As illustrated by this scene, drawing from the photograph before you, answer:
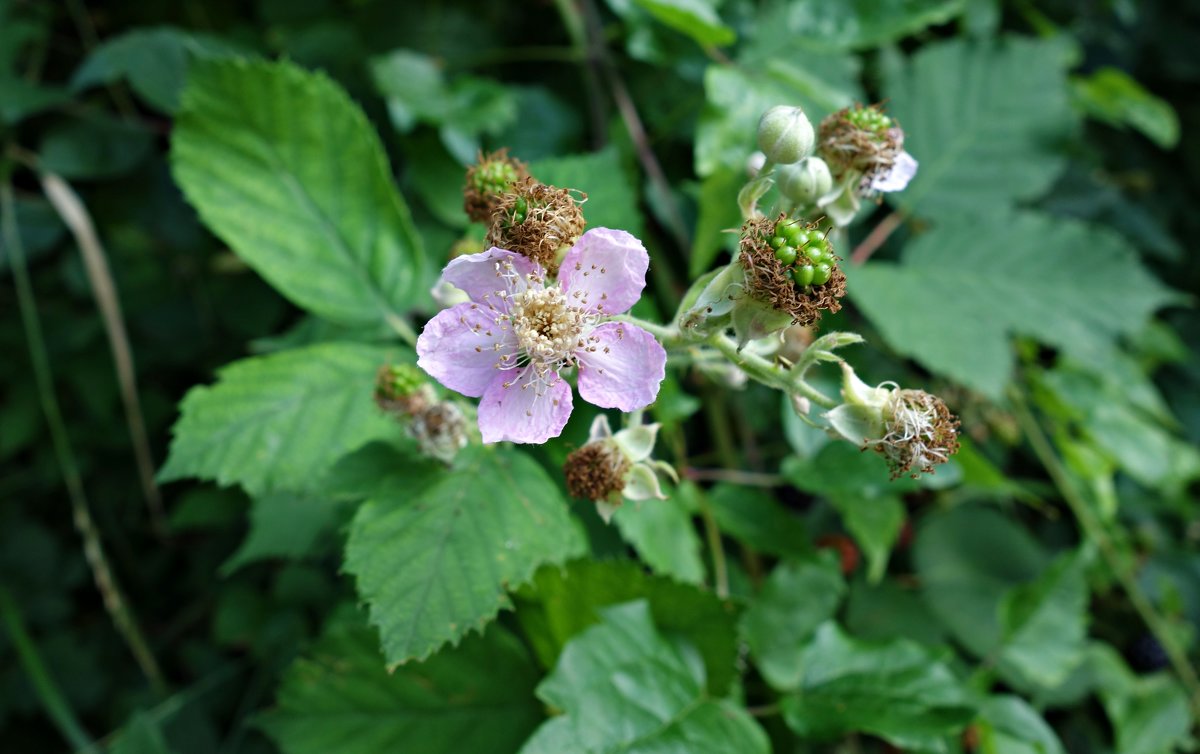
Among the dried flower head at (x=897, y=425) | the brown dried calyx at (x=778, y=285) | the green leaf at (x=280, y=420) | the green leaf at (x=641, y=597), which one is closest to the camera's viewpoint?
the brown dried calyx at (x=778, y=285)

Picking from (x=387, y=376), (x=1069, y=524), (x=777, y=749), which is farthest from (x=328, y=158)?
(x=1069, y=524)

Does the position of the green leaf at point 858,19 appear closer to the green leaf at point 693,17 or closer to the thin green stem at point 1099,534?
the green leaf at point 693,17

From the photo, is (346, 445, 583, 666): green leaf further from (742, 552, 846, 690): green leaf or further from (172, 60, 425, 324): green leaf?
(742, 552, 846, 690): green leaf

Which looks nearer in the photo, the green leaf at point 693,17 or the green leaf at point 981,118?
the green leaf at point 693,17

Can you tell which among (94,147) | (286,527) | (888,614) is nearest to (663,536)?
(286,527)

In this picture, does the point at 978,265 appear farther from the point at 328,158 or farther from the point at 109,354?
the point at 109,354

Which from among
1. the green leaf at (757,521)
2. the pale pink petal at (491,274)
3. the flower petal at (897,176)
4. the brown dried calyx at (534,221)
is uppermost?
the brown dried calyx at (534,221)

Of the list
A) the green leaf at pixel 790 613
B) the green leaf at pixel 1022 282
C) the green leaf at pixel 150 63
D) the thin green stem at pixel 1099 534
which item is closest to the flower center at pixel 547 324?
the green leaf at pixel 790 613
